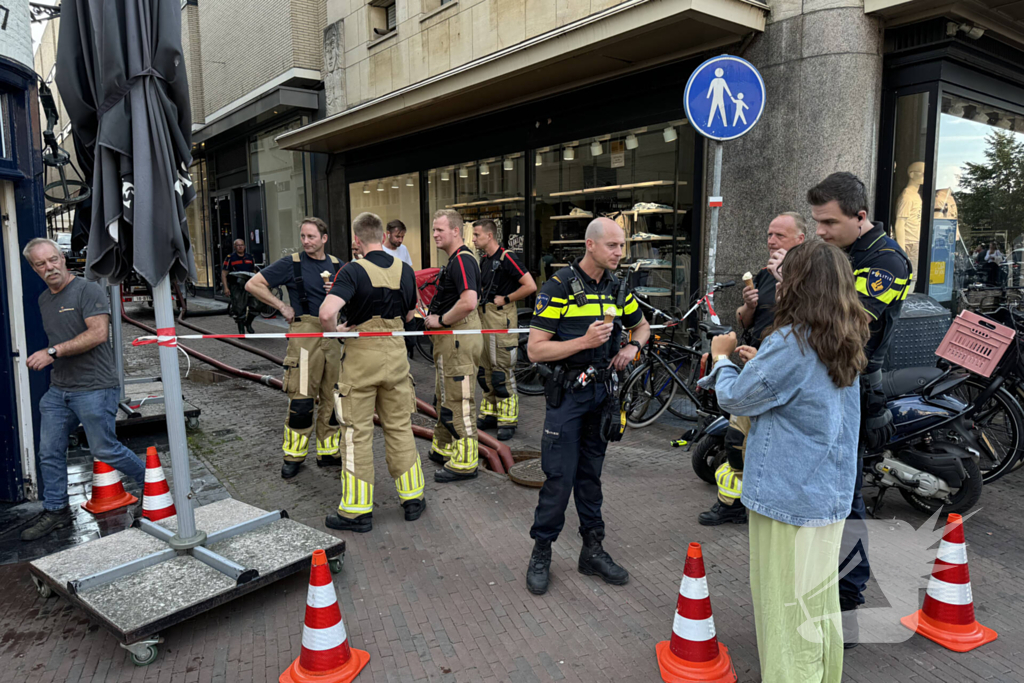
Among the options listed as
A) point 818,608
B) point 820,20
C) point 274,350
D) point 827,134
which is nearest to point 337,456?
point 818,608

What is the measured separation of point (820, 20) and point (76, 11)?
→ 247 inches

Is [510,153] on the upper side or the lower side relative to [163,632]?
upper

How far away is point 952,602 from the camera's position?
3.31m

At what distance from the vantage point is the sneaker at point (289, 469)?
224 inches

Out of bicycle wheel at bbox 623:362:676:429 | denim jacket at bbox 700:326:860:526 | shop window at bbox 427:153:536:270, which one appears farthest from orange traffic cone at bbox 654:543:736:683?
shop window at bbox 427:153:536:270

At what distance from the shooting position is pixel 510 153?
10.7 metres

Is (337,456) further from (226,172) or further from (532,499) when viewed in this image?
(226,172)

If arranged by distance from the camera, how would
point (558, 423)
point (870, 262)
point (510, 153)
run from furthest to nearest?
point (510, 153) → point (558, 423) → point (870, 262)

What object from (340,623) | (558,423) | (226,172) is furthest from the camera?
(226,172)

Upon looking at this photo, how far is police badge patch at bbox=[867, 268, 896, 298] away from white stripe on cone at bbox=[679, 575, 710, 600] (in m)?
1.61

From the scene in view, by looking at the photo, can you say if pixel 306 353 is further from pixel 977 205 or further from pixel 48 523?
pixel 977 205

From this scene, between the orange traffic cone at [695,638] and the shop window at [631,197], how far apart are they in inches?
225

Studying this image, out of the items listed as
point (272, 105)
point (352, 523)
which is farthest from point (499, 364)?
point (272, 105)

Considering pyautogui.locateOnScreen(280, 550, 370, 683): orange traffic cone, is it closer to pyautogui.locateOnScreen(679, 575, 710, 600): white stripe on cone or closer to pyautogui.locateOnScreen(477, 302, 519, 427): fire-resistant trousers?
pyautogui.locateOnScreen(679, 575, 710, 600): white stripe on cone
